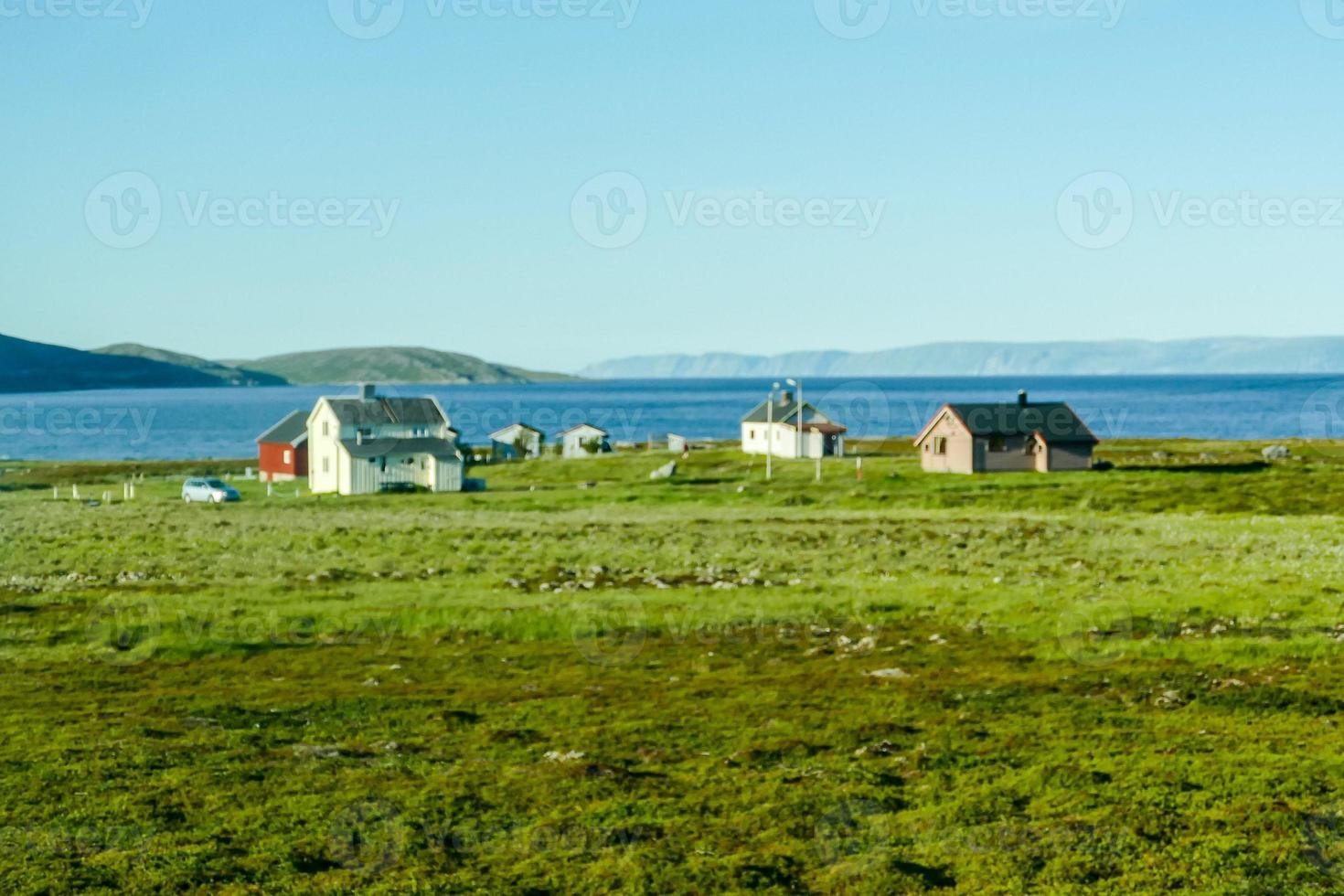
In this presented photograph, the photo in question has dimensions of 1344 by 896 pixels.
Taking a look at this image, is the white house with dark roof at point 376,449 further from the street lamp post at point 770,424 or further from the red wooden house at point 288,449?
the street lamp post at point 770,424

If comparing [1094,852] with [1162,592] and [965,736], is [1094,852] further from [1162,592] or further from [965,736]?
[1162,592]

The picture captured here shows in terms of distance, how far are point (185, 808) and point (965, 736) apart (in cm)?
1064

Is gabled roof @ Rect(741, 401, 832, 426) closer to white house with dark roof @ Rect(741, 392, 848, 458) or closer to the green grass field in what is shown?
white house with dark roof @ Rect(741, 392, 848, 458)

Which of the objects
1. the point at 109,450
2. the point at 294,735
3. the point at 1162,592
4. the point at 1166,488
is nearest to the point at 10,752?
the point at 294,735

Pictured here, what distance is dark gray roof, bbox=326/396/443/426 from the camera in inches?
3632

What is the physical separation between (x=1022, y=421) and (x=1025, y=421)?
0.71ft

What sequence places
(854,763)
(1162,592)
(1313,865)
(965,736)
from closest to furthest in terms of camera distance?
1. (1313,865)
2. (854,763)
3. (965,736)
4. (1162,592)

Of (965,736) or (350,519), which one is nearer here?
(965,736)

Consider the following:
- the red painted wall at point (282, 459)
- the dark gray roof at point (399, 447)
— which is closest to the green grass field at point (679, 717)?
the dark gray roof at point (399, 447)

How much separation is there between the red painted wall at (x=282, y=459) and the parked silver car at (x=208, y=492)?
25.0m

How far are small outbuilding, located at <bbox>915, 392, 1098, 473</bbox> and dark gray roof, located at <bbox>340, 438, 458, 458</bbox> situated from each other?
3379 centimetres

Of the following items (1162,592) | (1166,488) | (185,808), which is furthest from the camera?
(1166,488)

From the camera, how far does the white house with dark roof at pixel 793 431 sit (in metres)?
111

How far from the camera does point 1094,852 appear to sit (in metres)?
13.5
